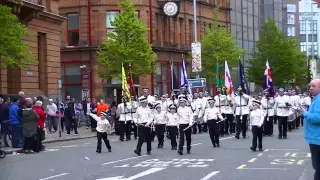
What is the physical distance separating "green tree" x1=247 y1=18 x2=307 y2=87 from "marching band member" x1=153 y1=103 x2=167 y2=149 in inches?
1659

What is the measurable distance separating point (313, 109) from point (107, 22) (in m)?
44.0

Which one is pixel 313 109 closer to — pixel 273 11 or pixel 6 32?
pixel 6 32

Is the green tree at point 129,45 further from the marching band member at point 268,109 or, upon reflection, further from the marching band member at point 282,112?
the marching band member at point 282,112

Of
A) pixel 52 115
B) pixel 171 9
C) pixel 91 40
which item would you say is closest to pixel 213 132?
pixel 52 115

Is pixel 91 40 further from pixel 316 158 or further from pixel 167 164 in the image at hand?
pixel 316 158

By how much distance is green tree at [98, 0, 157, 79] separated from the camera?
45.2 m

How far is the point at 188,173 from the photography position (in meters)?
15.5

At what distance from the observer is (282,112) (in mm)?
28125

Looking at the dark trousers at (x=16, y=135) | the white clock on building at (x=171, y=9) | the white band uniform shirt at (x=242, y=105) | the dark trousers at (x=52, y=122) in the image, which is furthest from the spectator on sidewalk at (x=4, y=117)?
the white clock on building at (x=171, y=9)

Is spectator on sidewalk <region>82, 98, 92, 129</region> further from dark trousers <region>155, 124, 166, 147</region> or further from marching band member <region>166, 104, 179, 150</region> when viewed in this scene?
marching band member <region>166, 104, 179, 150</region>

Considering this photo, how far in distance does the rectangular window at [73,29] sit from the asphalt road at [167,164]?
3127 centimetres

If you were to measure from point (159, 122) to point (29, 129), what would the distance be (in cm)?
449

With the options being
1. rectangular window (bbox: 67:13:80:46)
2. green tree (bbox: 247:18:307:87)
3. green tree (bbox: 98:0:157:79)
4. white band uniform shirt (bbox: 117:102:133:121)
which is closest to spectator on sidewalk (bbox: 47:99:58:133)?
white band uniform shirt (bbox: 117:102:133:121)

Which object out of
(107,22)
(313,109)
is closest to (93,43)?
(107,22)
